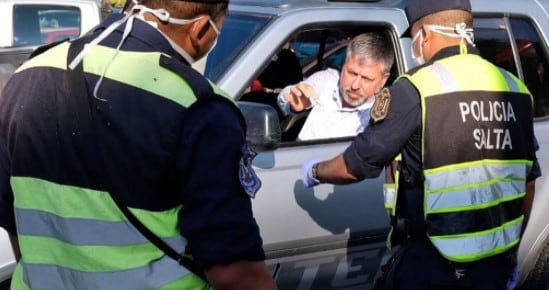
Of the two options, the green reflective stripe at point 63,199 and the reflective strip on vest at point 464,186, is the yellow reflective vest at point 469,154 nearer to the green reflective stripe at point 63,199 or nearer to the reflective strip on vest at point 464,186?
the reflective strip on vest at point 464,186

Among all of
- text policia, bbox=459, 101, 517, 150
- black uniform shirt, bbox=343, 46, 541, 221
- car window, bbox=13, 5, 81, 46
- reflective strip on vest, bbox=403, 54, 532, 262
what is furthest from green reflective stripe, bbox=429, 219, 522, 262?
car window, bbox=13, 5, 81, 46

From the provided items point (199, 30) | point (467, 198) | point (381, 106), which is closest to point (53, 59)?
point (199, 30)

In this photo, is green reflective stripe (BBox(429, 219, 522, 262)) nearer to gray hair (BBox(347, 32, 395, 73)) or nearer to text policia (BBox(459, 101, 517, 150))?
text policia (BBox(459, 101, 517, 150))

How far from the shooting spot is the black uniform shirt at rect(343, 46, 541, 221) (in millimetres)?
2342

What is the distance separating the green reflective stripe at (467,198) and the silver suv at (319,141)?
0.59m

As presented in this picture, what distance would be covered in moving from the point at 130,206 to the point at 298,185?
1.62 m

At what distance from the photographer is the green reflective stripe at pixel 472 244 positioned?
2414mm

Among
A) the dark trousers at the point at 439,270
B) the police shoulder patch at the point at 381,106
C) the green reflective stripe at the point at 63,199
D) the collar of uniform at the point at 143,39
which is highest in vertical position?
the collar of uniform at the point at 143,39

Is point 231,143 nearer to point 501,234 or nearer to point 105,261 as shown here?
point 105,261

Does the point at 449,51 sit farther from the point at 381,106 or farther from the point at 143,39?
the point at 143,39

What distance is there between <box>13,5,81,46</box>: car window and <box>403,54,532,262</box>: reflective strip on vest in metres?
4.01

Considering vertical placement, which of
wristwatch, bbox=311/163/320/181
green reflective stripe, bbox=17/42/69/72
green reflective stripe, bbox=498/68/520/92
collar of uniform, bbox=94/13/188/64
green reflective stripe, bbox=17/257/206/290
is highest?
collar of uniform, bbox=94/13/188/64

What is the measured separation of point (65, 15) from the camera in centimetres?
599

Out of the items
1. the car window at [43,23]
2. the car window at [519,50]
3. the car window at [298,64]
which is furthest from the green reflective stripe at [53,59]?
the car window at [43,23]
